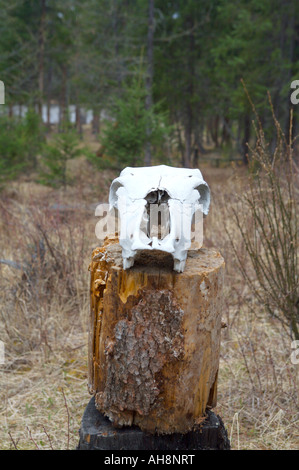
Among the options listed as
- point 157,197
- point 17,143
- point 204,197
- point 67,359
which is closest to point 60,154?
point 17,143

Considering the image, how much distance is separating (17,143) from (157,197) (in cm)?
1022

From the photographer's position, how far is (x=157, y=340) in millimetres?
1810

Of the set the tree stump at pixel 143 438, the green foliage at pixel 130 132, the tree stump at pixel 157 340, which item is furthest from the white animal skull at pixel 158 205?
the green foliage at pixel 130 132

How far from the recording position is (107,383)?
1.90m

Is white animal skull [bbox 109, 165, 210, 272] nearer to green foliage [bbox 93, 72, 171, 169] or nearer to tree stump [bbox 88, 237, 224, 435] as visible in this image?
tree stump [bbox 88, 237, 224, 435]

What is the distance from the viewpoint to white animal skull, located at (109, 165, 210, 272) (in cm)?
166

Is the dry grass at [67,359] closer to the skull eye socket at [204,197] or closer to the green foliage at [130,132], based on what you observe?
the skull eye socket at [204,197]

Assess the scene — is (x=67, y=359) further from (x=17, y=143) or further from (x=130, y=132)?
(x=17, y=143)

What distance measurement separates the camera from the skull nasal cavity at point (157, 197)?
1.89m

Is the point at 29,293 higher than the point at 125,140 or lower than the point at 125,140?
lower

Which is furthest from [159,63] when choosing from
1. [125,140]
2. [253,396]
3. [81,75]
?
[253,396]

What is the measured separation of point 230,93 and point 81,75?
22.6 ft

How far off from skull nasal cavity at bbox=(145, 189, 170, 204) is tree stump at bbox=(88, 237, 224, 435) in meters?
0.25

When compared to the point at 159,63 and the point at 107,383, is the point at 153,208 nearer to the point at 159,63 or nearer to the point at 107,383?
the point at 107,383
